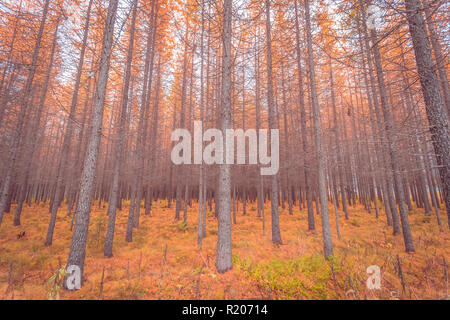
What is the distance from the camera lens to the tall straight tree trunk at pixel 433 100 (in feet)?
12.6

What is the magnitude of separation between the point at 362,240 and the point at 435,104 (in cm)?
746

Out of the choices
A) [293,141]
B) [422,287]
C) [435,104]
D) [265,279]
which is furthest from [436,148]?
[293,141]

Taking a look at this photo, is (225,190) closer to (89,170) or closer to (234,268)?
(234,268)

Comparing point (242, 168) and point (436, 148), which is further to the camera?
point (242, 168)

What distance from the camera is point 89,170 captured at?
191 inches

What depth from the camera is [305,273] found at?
5016 millimetres

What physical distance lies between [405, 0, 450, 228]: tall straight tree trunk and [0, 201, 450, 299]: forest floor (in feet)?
9.48

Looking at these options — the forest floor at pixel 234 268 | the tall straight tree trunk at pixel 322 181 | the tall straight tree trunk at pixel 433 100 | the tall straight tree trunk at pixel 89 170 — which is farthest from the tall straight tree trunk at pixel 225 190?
the tall straight tree trunk at pixel 433 100

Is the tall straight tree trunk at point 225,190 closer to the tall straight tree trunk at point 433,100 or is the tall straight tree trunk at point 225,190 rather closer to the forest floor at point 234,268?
the forest floor at point 234,268

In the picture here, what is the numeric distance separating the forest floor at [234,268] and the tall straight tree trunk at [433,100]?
114 inches

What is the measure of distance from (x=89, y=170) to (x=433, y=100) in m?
9.02
